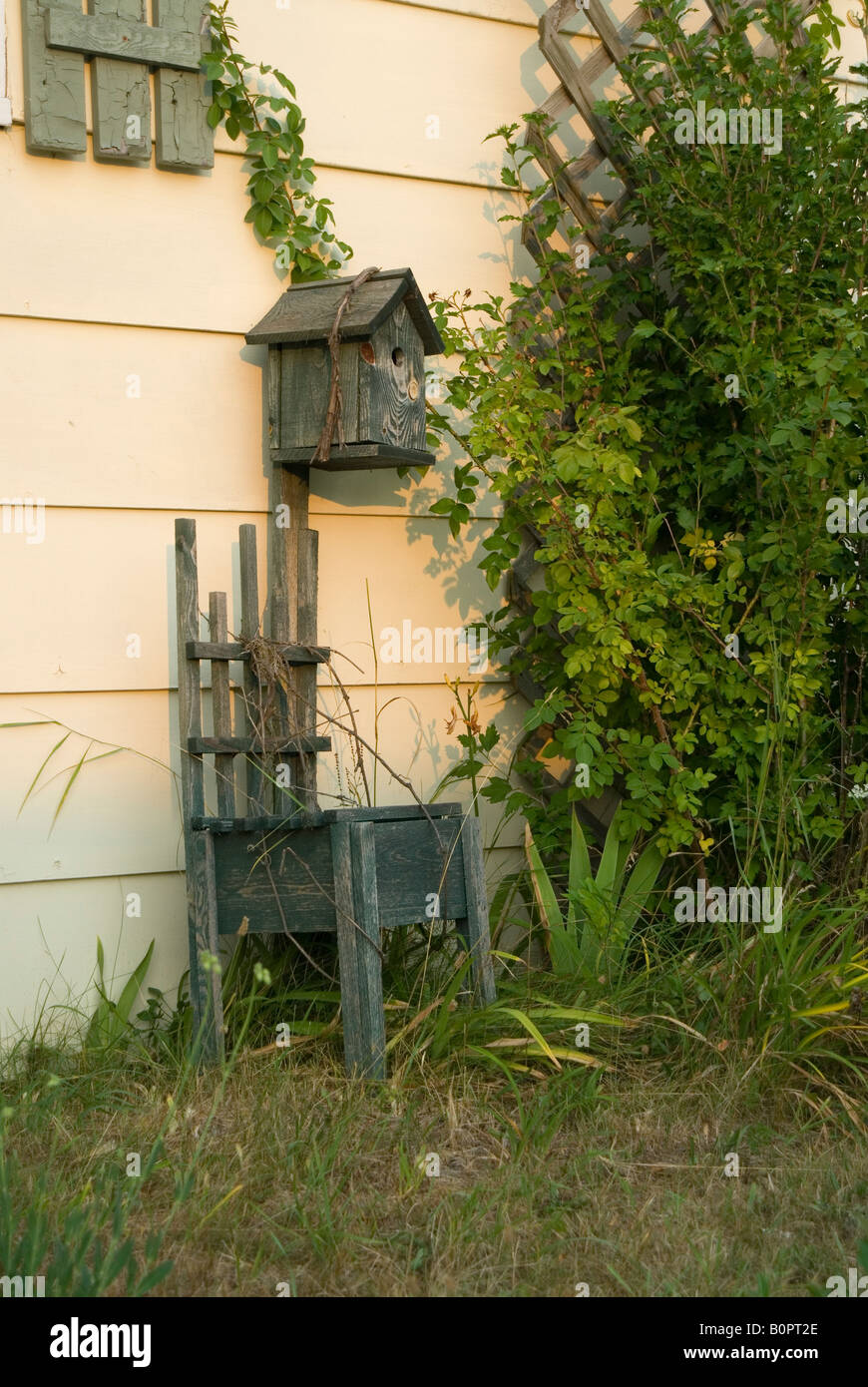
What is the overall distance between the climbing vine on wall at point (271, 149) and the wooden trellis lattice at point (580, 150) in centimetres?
63

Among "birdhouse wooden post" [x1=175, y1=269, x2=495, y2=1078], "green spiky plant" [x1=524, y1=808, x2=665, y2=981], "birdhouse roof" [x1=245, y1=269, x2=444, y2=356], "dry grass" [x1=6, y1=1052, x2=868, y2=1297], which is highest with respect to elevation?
"birdhouse roof" [x1=245, y1=269, x2=444, y2=356]

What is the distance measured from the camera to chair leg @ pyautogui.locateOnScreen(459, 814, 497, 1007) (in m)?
2.73

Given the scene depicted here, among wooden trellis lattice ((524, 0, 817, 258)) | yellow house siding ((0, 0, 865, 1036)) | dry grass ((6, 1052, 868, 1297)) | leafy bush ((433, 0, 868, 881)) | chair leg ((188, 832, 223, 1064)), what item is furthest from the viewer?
wooden trellis lattice ((524, 0, 817, 258))

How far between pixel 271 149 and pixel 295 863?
5.67 feet

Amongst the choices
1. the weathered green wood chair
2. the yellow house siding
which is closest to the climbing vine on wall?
the yellow house siding

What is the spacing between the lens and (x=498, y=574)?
3.20m

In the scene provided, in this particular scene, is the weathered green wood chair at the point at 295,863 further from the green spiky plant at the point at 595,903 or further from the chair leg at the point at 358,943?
the green spiky plant at the point at 595,903

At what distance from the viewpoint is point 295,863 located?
2.67m

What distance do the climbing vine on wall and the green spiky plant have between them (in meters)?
1.59

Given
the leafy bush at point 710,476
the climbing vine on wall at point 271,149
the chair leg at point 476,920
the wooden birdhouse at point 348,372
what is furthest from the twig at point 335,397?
the chair leg at point 476,920

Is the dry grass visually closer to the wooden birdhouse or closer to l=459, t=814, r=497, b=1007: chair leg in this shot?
l=459, t=814, r=497, b=1007: chair leg

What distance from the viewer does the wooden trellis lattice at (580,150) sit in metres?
3.31

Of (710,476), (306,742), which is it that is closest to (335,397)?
(306,742)
